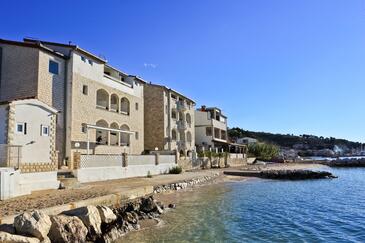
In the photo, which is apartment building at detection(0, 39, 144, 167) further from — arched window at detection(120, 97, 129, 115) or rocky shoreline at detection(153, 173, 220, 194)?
rocky shoreline at detection(153, 173, 220, 194)

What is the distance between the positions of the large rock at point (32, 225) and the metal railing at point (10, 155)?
7.64 meters

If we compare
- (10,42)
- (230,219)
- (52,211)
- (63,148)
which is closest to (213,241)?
(230,219)

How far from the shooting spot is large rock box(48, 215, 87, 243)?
11195 mm

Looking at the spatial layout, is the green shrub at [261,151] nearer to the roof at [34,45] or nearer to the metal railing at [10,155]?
the roof at [34,45]

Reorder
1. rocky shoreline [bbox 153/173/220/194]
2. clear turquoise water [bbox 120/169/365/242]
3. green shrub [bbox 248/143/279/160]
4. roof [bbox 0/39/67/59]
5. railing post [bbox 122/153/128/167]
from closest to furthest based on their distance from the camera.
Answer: clear turquoise water [bbox 120/169/365/242] → rocky shoreline [bbox 153/173/220/194] → roof [bbox 0/39/67/59] → railing post [bbox 122/153/128/167] → green shrub [bbox 248/143/279/160]

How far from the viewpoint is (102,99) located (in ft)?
124

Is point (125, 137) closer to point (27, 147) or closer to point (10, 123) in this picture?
point (27, 147)

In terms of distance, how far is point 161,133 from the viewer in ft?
155

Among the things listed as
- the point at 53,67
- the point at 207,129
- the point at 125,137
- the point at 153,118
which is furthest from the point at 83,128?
the point at 207,129

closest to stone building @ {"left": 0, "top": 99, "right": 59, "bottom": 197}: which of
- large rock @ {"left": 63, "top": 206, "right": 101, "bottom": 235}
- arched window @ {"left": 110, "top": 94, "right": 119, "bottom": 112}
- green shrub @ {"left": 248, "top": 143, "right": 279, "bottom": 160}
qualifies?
large rock @ {"left": 63, "top": 206, "right": 101, "bottom": 235}

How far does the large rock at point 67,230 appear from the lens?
1120cm

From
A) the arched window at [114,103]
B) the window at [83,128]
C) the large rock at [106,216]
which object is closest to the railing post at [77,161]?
the window at [83,128]

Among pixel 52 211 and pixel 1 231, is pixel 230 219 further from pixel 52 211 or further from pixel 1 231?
pixel 1 231

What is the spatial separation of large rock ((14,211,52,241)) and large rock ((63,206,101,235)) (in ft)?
5.16
